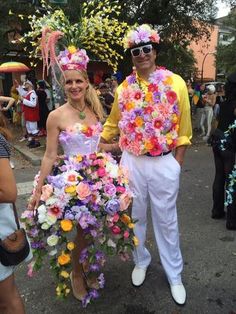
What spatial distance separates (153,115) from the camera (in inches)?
110

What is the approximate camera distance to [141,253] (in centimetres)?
327

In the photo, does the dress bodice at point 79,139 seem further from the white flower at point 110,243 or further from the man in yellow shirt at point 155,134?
the white flower at point 110,243

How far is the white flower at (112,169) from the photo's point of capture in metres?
2.64

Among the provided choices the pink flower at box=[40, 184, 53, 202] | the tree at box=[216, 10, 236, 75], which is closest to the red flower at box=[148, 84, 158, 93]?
the pink flower at box=[40, 184, 53, 202]

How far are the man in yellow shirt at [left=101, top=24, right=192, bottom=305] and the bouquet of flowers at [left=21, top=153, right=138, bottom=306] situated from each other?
0.85ft

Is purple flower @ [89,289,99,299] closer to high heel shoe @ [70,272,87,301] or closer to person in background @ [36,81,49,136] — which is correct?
high heel shoe @ [70,272,87,301]

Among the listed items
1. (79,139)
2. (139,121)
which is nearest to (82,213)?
(79,139)

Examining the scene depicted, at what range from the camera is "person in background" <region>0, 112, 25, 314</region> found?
192cm

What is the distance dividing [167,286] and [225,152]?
1.89 m

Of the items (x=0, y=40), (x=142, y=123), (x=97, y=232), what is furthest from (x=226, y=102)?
(x=0, y=40)

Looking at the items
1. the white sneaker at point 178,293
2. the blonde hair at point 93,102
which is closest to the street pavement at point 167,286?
the white sneaker at point 178,293

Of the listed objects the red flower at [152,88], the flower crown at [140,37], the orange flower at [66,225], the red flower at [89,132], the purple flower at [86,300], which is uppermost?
the flower crown at [140,37]

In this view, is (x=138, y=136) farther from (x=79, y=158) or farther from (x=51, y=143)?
(x=51, y=143)

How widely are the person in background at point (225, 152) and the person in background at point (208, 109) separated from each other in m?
5.88
